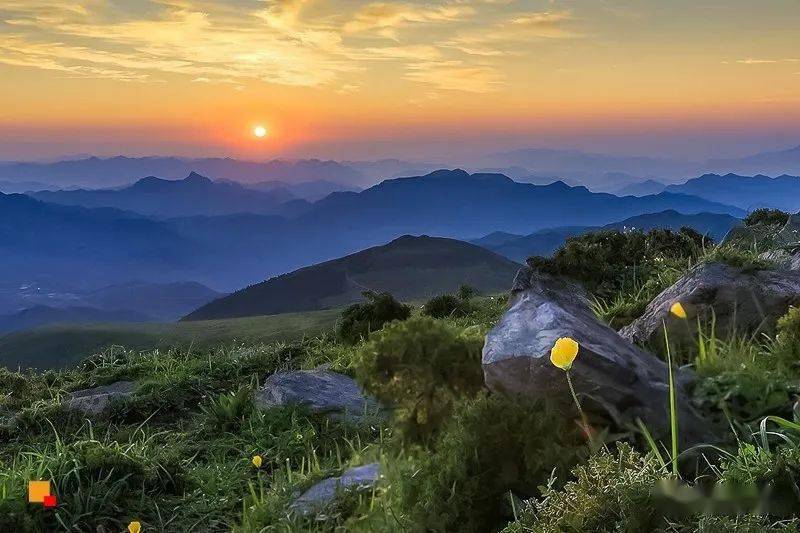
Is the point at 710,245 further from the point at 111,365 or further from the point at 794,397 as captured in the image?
the point at 111,365

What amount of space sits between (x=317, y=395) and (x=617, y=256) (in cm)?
623

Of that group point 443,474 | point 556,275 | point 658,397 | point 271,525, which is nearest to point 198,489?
point 271,525

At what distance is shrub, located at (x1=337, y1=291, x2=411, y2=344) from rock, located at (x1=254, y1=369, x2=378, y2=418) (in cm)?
475

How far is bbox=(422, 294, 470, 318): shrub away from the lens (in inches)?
668

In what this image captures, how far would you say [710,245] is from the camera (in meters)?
13.4

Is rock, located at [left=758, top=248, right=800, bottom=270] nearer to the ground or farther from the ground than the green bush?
farther from the ground

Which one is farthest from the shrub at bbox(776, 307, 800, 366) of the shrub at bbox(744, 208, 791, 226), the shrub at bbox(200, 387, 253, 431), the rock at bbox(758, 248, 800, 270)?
the shrub at bbox(744, 208, 791, 226)

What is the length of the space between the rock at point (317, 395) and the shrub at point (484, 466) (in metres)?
4.60

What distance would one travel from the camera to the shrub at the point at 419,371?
18.0 ft

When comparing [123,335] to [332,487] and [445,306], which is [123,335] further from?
[332,487]

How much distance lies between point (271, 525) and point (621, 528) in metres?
3.51

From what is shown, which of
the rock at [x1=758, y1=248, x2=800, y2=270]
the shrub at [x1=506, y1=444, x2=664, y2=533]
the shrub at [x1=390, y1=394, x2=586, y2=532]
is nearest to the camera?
the shrub at [x1=506, y1=444, x2=664, y2=533]

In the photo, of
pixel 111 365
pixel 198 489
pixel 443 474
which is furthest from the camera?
pixel 111 365

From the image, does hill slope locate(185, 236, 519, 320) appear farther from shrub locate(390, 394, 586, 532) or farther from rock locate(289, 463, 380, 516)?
shrub locate(390, 394, 586, 532)
